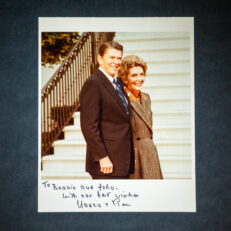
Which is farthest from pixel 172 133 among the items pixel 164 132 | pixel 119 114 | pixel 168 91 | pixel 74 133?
pixel 74 133

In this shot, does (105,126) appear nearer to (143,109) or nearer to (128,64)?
(143,109)

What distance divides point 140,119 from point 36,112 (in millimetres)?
848

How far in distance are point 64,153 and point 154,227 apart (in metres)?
0.93

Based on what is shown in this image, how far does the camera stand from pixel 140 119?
179cm

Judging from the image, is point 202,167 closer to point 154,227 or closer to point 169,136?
point 169,136

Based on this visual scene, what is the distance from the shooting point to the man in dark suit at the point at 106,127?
5.69 ft

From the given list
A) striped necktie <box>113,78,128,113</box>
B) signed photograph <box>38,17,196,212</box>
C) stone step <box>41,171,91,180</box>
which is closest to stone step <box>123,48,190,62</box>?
signed photograph <box>38,17,196,212</box>

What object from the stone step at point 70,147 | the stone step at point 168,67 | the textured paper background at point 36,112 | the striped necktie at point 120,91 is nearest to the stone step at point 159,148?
the stone step at point 70,147

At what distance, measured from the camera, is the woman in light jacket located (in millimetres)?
1780

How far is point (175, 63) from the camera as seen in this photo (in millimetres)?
1845

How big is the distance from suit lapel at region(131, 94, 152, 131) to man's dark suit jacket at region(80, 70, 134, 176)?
0.10 metres

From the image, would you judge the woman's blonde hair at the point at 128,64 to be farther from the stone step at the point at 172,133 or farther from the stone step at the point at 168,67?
the stone step at the point at 172,133

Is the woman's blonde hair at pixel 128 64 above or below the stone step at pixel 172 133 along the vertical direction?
above

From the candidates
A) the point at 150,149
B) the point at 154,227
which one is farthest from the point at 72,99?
the point at 154,227
